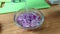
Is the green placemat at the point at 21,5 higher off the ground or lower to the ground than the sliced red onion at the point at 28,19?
higher

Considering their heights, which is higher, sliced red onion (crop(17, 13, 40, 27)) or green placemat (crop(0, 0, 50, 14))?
green placemat (crop(0, 0, 50, 14))

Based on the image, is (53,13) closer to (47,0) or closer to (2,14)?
(47,0)

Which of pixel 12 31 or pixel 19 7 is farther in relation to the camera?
pixel 19 7

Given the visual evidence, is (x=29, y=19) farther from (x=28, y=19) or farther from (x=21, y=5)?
(x=21, y=5)

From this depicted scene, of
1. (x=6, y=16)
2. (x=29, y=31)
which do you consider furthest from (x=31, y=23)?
(x=6, y=16)

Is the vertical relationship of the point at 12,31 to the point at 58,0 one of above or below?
below

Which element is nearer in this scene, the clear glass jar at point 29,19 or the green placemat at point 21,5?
the clear glass jar at point 29,19
